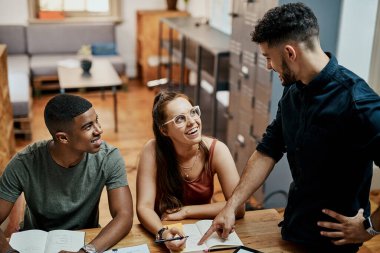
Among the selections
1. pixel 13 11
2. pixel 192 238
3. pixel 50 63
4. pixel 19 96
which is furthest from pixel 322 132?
pixel 13 11

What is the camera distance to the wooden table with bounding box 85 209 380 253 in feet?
5.39

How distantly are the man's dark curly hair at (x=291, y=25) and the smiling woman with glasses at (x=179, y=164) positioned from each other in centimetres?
60

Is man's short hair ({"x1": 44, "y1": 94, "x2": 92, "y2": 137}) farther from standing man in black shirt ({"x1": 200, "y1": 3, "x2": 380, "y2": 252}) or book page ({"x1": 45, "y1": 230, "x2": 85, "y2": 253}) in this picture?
standing man in black shirt ({"x1": 200, "y1": 3, "x2": 380, "y2": 252})

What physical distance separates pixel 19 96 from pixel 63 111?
318 centimetres

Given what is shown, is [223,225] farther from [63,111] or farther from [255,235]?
[63,111]

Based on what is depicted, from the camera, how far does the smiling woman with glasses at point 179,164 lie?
6.37 ft

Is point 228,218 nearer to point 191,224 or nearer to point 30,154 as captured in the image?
point 191,224

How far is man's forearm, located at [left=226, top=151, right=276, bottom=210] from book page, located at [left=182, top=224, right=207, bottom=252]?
0.16m

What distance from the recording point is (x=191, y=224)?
177 cm

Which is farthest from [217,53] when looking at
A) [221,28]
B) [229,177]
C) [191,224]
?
[191,224]

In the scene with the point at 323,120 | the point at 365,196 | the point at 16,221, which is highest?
the point at 323,120

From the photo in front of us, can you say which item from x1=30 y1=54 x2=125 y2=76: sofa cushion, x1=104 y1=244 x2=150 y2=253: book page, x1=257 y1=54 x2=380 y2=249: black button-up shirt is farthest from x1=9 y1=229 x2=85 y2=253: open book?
x1=30 y1=54 x2=125 y2=76: sofa cushion

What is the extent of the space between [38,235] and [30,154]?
0.34 m

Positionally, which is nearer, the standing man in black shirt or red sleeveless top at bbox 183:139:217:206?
the standing man in black shirt
